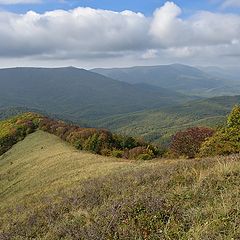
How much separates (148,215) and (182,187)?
1922 millimetres

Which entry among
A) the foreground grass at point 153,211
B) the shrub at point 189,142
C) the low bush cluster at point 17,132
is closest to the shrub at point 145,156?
the shrub at point 189,142

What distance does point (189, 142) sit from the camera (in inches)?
2719

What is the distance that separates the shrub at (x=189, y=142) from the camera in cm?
6621

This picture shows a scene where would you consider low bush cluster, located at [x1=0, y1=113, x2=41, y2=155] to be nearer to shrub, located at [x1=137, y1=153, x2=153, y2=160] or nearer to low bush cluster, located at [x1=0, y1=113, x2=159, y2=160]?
low bush cluster, located at [x1=0, y1=113, x2=159, y2=160]

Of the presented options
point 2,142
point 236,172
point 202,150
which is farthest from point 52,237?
point 2,142

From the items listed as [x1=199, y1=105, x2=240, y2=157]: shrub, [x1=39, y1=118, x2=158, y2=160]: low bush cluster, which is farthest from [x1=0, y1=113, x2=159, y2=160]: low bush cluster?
[x1=199, y1=105, x2=240, y2=157]: shrub

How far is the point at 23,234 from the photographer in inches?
428

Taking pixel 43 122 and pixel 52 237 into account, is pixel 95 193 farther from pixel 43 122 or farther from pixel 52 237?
pixel 43 122

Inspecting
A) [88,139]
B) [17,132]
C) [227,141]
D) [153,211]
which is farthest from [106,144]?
[153,211]

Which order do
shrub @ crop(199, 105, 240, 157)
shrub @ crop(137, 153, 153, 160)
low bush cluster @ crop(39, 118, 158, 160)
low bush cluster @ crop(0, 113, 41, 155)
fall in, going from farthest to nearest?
low bush cluster @ crop(0, 113, 41, 155) < shrub @ crop(199, 105, 240, 157) < low bush cluster @ crop(39, 118, 158, 160) < shrub @ crop(137, 153, 153, 160)

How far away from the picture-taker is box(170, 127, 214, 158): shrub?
2607 inches

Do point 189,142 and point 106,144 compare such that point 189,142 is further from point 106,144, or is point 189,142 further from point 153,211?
point 153,211

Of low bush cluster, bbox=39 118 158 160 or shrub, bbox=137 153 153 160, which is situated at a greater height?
shrub, bbox=137 153 153 160

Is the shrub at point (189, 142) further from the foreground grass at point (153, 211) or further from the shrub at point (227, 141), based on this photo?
the foreground grass at point (153, 211)
